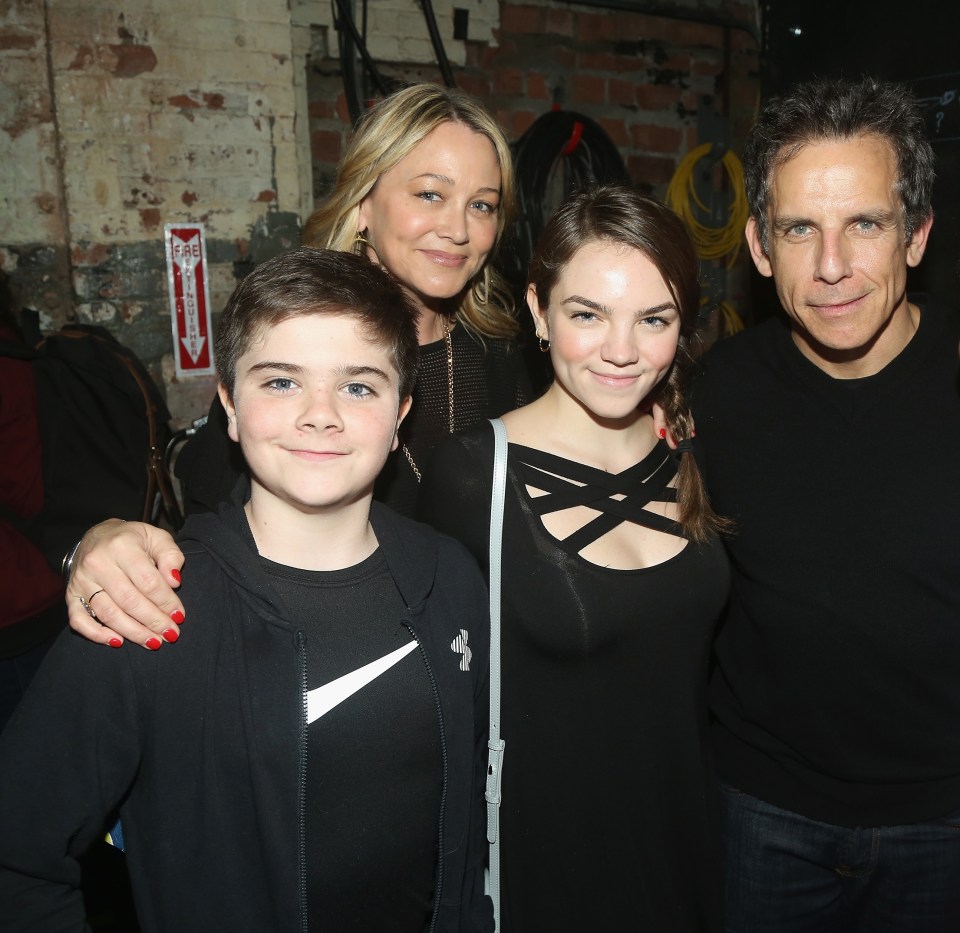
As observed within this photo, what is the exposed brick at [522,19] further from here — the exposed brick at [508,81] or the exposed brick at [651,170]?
the exposed brick at [651,170]

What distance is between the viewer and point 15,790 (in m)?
1.12

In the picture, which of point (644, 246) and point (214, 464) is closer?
point (644, 246)

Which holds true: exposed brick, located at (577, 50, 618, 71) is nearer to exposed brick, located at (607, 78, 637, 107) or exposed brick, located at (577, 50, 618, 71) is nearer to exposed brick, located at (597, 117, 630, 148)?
exposed brick, located at (607, 78, 637, 107)

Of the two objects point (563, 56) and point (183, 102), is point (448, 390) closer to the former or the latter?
point (183, 102)

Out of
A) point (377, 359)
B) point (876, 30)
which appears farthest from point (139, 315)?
point (876, 30)

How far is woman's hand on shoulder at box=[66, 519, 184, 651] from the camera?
1.17 metres

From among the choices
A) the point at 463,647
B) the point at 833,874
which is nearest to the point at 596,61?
the point at 463,647

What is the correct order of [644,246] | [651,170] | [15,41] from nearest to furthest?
1. [644,246]
2. [15,41]
3. [651,170]

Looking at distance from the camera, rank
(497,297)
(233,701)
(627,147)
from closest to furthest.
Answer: (233,701)
(497,297)
(627,147)

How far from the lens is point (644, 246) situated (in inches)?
62.7

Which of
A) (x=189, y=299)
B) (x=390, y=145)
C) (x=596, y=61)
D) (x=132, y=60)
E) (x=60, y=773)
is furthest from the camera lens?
(x=596, y=61)

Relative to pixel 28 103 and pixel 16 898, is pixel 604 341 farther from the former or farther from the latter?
pixel 28 103

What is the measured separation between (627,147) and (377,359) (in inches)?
120

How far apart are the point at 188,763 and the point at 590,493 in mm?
837
